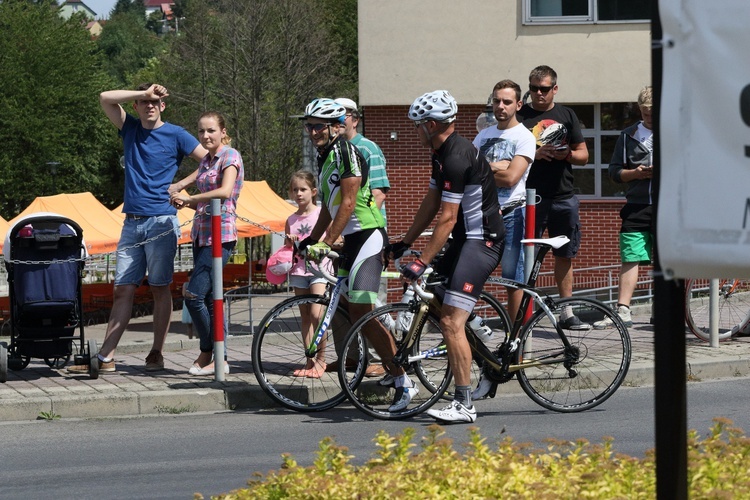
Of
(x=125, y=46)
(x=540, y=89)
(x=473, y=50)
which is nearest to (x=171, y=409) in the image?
(x=540, y=89)

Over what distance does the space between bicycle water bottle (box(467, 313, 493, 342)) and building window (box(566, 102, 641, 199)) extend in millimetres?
15451

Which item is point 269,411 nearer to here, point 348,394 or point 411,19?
point 348,394

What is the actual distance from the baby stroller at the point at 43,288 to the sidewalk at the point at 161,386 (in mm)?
238

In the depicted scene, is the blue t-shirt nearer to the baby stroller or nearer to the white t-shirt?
the baby stroller

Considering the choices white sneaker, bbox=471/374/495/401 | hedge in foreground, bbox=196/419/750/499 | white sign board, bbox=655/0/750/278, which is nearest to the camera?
white sign board, bbox=655/0/750/278

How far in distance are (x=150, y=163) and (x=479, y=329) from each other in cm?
298

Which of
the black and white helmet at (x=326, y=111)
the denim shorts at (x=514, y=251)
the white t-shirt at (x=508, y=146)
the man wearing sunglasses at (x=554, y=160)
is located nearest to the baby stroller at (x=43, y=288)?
the black and white helmet at (x=326, y=111)

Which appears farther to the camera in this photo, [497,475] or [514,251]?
[514,251]

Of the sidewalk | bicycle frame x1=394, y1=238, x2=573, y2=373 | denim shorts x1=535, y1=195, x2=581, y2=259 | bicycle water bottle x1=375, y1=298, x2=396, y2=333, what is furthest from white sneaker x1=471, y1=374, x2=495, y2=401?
denim shorts x1=535, y1=195, x2=581, y2=259

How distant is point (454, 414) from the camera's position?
7922 mm

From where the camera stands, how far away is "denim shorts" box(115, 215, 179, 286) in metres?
9.55

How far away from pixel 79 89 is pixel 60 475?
59.2 meters

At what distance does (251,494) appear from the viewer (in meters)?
5.05

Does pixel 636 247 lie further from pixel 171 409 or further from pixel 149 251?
pixel 171 409
